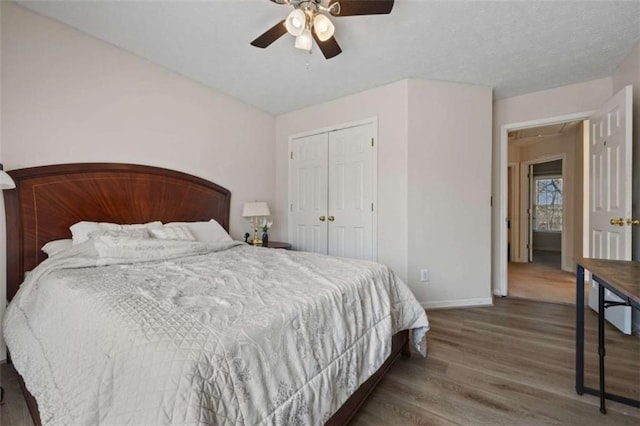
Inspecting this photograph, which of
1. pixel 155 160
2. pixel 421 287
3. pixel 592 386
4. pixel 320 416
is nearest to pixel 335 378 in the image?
pixel 320 416

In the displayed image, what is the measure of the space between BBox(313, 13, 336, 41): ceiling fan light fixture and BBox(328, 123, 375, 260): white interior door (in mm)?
1548

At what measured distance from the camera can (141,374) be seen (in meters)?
0.78

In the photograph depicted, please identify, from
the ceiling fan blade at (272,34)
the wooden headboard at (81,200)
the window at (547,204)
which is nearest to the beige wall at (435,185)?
the ceiling fan blade at (272,34)

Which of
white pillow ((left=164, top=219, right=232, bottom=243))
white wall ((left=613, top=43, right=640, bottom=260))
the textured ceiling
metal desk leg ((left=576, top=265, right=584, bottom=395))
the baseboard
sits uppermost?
the textured ceiling

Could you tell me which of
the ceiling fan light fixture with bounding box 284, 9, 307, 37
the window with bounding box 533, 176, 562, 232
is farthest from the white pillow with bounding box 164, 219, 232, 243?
the window with bounding box 533, 176, 562, 232

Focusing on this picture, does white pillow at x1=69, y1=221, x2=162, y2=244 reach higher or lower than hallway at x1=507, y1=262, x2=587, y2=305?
higher

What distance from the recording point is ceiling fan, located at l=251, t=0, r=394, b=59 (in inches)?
61.5

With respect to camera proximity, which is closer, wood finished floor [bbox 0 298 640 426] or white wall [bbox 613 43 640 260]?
wood finished floor [bbox 0 298 640 426]

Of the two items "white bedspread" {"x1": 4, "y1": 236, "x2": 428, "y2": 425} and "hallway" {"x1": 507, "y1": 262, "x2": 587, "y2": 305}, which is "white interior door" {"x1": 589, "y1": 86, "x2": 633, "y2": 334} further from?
"white bedspread" {"x1": 4, "y1": 236, "x2": 428, "y2": 425}

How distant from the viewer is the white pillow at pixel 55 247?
191cm

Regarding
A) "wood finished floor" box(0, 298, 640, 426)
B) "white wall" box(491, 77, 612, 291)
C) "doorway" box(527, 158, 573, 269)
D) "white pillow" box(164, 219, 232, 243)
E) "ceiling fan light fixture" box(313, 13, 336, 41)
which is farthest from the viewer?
"doorway" box(527, 158, 573, 269)

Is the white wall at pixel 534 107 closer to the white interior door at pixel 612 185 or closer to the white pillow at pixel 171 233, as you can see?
the white interior door at pixel 612 185

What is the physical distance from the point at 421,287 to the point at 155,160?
3018mm

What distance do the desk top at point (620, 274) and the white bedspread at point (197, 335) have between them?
3.14ft
